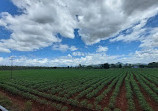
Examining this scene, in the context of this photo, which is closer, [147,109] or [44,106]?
[147,109]

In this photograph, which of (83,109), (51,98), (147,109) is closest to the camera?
(147,109)

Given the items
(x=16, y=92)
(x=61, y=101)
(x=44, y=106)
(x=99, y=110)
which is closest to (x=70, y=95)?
(x=61, y=101)

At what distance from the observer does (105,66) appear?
382 feet

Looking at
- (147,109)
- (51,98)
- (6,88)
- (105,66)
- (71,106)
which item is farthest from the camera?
(105,66)

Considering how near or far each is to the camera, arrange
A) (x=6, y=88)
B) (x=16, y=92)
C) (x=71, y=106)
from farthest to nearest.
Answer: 1. (x=6, y=88)
2. (x=16, y=92)
3. (x=71, y=106)

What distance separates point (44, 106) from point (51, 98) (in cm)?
171

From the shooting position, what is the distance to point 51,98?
9.98m

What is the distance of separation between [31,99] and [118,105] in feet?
27.5

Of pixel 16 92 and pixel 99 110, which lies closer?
pixel 99 110

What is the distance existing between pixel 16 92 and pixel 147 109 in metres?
13.6

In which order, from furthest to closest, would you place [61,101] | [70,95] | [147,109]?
[70,95] → [61,101] → [147,109]

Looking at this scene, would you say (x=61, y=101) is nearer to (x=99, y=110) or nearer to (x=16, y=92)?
(x=99, y=110)

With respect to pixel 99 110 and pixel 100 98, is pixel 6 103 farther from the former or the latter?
pixel 100 98

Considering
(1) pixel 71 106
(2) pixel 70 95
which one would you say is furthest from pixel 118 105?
(2) pixel 70 95
